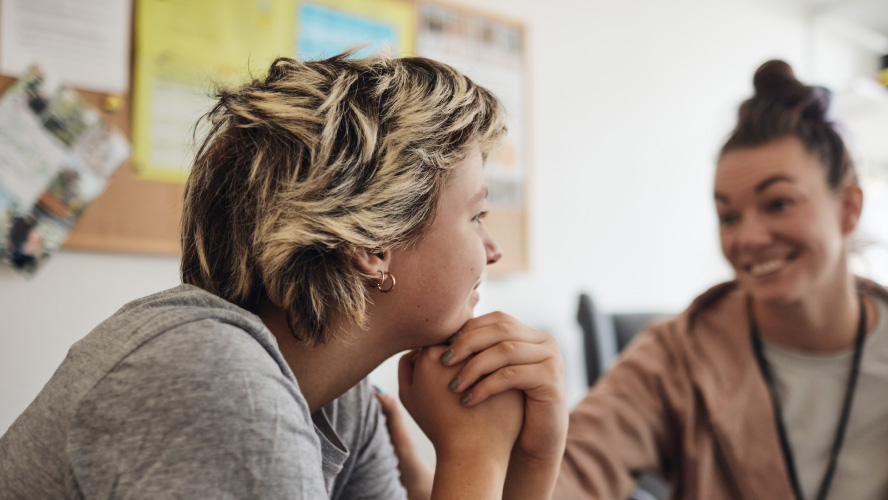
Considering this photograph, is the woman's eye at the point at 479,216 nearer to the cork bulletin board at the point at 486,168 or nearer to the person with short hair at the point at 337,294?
the person with short hair at the point at 337,294

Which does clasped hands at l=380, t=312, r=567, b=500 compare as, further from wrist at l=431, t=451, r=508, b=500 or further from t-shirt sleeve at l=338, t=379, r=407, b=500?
t-shirt sleeve at l=338, t=379, r=407, b=500

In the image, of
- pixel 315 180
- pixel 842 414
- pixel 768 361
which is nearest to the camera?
pixel 315 180

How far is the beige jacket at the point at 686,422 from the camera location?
3.63 ft

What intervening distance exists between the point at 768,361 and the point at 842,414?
0.15 metres

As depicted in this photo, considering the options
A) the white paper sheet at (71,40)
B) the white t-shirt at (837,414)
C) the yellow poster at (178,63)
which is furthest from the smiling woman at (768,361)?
the white paper sheet at (71,40)

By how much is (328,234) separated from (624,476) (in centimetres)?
70

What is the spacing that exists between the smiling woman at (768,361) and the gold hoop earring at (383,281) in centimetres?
48

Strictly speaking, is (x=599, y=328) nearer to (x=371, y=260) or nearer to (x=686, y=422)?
(x=686, y=422)

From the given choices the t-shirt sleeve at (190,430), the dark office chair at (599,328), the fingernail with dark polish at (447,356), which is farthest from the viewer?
the dark office chair at (599,328)

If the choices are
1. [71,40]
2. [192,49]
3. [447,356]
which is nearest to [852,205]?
[447,356]

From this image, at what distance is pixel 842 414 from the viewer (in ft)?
3.78

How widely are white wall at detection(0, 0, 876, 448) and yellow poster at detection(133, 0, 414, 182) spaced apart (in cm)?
60

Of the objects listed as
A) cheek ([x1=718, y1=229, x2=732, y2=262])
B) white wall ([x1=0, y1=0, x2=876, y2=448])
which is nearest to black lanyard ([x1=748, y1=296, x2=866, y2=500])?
cheek ([x1=718, y1=229, x2=732, y2=262])

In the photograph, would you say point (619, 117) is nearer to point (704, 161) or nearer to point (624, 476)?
point (704, 161)
